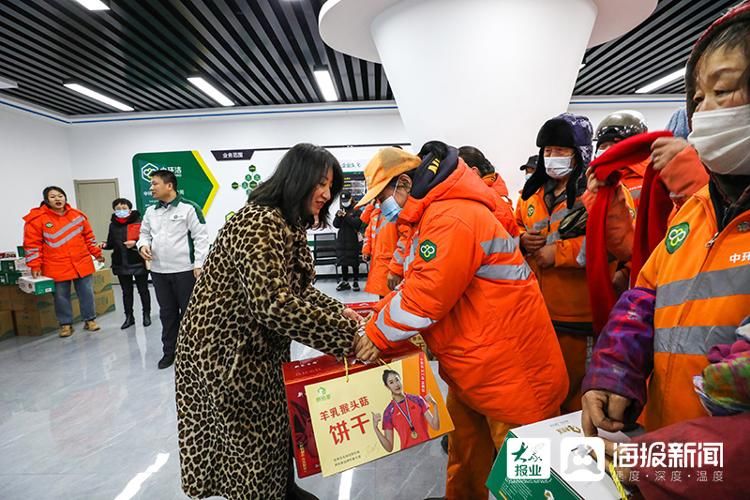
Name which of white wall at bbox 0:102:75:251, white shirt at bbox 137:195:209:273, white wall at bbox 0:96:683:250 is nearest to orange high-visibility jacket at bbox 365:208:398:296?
white shirt at bbox 137:195:209:273

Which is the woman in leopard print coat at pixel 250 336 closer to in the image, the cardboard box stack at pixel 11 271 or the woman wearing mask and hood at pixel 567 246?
the woman wearing mask and hood at pixel 567 246

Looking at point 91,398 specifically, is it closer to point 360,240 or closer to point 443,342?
point 443,342

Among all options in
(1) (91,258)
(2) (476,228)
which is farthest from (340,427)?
(1) (91,258)

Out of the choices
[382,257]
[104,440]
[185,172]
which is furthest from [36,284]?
[185,172]

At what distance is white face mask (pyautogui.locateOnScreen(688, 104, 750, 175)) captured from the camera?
2.06 feet

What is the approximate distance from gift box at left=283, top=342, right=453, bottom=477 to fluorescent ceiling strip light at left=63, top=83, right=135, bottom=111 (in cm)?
723

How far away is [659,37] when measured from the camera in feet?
16.8

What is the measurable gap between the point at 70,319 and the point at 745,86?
232 inches

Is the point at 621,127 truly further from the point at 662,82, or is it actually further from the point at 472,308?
the point at 662,82

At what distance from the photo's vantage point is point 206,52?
196 inches

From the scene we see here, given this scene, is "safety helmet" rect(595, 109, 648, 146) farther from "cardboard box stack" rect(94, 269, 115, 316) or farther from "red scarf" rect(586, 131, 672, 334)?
"cardboard box stack" rect(94, 269, 115, 316)

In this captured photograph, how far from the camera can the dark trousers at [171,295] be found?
344cm

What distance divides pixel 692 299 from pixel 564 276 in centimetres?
105

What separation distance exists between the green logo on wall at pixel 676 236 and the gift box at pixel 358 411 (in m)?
0.71
